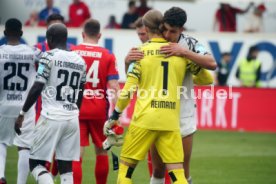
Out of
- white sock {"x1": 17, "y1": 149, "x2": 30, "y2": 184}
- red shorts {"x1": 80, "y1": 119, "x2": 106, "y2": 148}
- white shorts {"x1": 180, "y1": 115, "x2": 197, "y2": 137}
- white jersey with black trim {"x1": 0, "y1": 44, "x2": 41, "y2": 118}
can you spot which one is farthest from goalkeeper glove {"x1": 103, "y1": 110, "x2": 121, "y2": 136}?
white jersey with black trim {"x1": 0, "y1": 44, "x2": 41, "y2": 118}

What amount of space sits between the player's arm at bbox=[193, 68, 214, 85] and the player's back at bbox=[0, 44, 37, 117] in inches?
111

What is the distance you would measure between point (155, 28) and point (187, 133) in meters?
1.54

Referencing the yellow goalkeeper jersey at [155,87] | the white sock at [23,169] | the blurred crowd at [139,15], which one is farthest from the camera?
the blurred crowd at [139,15]

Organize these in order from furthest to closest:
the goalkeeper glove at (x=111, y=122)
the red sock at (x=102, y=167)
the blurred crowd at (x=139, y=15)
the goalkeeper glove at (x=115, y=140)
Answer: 1. the blurred crowd at (x=139, y=15)
2. the red sock at (x=102, y=167)
3. the goalkeeper glove at (x=115, y=140)
4. the goalkeeper glove at (x=111, y=122)

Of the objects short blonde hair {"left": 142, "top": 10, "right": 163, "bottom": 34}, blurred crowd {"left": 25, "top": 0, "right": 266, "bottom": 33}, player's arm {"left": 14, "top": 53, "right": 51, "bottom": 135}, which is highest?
blurred crowd {"left": 25, "top": 0, "right": 266, "bottom": 33}

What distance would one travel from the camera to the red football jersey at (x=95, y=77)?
41.9ft

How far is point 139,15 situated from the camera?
25594mm

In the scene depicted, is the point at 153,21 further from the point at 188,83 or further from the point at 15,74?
the point at 15,74

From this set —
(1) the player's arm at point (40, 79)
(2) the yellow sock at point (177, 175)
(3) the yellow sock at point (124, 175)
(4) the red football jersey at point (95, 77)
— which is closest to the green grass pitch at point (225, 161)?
(4) the red football jersey at point (95, 77)

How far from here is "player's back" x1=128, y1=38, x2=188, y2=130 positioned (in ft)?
34.3

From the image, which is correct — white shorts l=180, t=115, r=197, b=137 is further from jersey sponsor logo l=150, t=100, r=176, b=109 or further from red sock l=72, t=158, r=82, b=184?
red sock l=72, t=158, r=82, b=184

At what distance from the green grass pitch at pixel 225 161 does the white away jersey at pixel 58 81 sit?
130 inches

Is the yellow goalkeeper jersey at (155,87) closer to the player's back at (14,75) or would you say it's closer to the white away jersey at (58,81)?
the white away jersey at (58,81)

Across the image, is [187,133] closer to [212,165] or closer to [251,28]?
[212,165]
